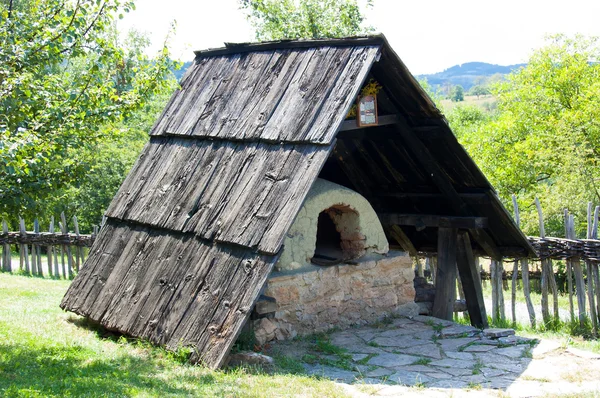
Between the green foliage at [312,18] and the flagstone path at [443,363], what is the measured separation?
17.9 metres

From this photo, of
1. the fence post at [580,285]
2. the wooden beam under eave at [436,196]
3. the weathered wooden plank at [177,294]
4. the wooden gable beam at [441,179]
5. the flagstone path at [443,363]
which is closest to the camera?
the flagstone path at [443,363]

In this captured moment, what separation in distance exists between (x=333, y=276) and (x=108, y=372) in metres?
3.26

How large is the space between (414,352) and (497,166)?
21.8 meters

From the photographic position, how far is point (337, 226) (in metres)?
9.52

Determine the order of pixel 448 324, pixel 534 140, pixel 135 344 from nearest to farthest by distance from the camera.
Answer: pixel 135 344
pixel 448 324
pixel 534 140

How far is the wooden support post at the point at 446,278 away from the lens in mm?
10055

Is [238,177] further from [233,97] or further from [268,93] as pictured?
[233,97]

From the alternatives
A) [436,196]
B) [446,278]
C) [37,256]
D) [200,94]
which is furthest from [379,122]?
[37,256]

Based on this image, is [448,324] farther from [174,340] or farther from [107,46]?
[107,46]

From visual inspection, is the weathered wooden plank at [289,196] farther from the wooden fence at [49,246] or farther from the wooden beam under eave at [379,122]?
the wooden fence at [49,246]

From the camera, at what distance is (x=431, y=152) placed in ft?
30.0

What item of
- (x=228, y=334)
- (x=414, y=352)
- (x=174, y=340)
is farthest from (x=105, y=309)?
(x=414, y=352)

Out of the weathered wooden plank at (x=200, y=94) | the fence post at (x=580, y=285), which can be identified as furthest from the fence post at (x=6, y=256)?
the fence post at (x=580, y=285)

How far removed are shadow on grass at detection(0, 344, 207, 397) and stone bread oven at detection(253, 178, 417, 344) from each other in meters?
1.53
